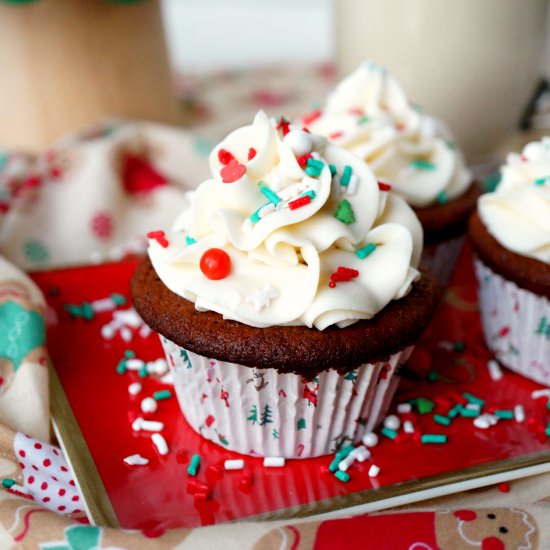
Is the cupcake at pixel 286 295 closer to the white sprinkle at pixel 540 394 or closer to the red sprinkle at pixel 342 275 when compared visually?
the red sprinkle at pixel 342 275

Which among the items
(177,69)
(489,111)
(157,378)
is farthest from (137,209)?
(177,69)

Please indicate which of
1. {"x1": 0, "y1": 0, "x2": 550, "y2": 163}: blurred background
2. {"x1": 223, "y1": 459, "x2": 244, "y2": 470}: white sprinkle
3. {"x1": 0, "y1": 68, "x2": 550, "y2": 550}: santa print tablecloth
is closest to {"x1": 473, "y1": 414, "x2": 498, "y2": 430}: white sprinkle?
{"x1": 0, "y1": 68, "x2": 550, "y2": 550}: santa print tablecloth

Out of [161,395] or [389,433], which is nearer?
[389,433]

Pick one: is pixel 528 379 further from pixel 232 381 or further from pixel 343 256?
pixel 232 381

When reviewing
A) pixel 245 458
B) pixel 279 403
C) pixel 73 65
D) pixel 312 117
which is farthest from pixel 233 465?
pixel 73 65

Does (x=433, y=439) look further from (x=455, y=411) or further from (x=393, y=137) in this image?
(x=393, y=137)

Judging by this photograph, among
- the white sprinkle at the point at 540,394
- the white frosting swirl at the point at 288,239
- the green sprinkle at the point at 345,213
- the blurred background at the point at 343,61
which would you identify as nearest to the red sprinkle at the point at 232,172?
the white frosting swirl at the point at 288,239
